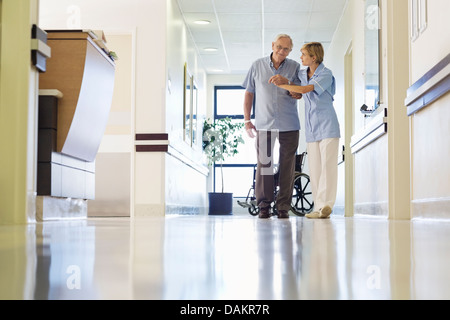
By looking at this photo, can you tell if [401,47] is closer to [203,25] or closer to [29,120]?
Answer: [29,120]

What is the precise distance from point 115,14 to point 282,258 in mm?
6278

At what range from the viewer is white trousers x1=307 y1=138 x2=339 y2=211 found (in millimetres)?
4258

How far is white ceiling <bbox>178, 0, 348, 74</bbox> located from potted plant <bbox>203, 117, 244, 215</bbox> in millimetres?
1432

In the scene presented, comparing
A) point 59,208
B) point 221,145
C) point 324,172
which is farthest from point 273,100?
point 221,145

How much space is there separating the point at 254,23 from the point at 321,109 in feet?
14.9

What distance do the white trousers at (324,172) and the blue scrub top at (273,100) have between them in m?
0.29

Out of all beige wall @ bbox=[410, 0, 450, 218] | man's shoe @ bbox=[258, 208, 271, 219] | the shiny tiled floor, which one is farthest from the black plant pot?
the shiny tiled floor

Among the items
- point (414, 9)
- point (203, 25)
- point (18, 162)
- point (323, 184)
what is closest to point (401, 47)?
point (414, 9)

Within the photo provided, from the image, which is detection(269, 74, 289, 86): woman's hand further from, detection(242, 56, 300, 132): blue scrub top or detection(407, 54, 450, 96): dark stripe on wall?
detection(407, 54, 450, 96): dark stripe on wall

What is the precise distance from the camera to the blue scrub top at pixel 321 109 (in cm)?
435

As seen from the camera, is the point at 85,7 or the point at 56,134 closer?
the point at 56,134

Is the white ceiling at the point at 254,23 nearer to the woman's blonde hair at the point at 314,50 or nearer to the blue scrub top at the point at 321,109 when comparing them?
the woman's blonde hair at the point at 314,50

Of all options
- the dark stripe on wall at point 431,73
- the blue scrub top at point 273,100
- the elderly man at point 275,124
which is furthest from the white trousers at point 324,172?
the dark stripe on wall at point 431,73
